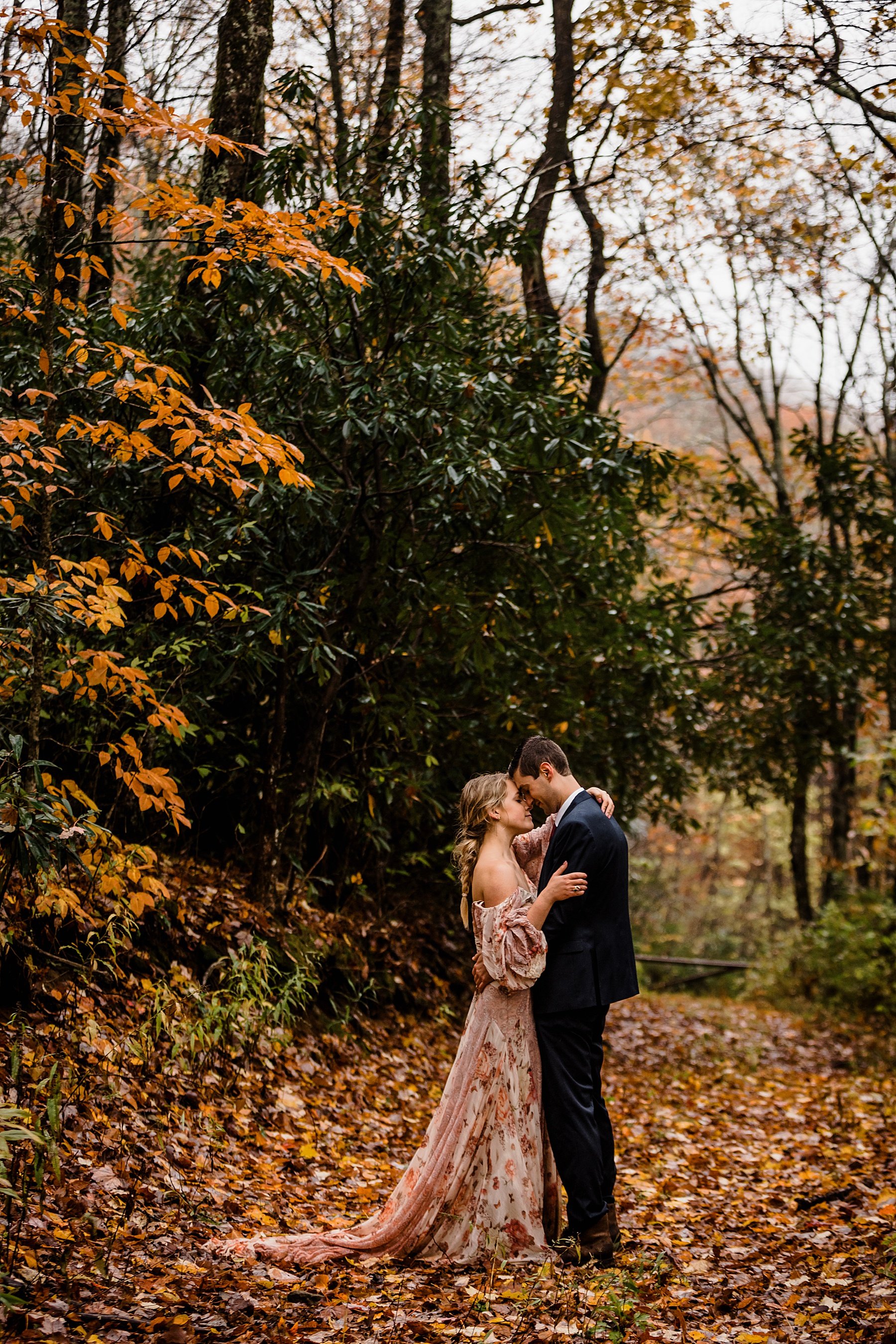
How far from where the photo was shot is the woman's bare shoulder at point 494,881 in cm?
425

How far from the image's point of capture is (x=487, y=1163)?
4.02 m

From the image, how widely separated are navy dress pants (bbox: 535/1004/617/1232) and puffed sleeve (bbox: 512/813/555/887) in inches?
27.2

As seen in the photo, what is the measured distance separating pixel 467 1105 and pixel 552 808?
50.0 inches

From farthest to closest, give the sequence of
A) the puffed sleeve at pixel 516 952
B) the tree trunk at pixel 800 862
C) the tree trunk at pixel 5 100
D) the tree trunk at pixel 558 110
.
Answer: the tree trunk at pixel 800 862 → the tree trunk at pixel 558 110 → the tree trunk at pixel 5 100 → the puffed sleeve at pixel 516 952

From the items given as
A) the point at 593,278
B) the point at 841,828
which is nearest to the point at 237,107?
the point at 593,278

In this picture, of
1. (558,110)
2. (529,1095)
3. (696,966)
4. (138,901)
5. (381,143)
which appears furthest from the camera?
(696,966)

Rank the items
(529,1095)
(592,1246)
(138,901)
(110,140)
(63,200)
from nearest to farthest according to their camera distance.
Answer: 1. (592,1246)
2. (529,1095)
3. (63,200)
4. (138,901)
5. (110,140)

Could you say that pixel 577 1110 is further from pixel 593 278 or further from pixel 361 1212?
pixel 593 278

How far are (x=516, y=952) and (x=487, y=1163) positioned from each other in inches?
33.7

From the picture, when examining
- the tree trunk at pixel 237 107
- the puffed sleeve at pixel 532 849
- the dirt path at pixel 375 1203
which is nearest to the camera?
the dirt path at pixel 375 1203

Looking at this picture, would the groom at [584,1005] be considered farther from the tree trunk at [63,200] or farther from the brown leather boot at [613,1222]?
the tree trunk at [63,200]

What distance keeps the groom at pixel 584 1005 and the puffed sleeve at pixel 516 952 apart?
8 cm

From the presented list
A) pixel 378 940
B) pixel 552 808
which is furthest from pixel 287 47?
pixel 552 808

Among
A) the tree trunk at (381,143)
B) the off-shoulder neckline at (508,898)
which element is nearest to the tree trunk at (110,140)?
the tree trunk at (381,143)
